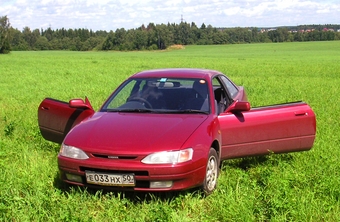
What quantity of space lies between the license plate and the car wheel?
0.80 meters

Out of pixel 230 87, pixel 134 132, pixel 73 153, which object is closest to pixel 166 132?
pixel 134 132

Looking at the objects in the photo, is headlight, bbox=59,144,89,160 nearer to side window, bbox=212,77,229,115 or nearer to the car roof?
the car roof

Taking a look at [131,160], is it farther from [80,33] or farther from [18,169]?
[80,33]

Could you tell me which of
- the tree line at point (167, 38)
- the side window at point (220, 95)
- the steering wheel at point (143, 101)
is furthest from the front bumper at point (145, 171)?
the tree line at point (167, 38)

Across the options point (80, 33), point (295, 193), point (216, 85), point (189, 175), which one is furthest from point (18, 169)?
point (80, 33)

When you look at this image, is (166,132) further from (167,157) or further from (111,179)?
(111,179)

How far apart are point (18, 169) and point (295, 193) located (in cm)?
329

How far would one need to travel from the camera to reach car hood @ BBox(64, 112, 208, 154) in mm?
4492

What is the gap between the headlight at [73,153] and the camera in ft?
15.0

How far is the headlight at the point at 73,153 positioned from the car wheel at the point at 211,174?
1244mm

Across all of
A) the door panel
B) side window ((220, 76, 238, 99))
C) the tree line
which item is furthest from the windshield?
the tree line

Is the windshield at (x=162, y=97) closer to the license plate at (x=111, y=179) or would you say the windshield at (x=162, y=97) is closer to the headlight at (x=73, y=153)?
the headlight at (x=73, y=153)

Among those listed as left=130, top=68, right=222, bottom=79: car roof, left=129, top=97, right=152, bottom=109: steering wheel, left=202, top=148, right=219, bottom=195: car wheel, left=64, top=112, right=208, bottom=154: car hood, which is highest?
left=130, top=68, right=222, bottom=79: car roof

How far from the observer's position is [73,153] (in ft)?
15.3
